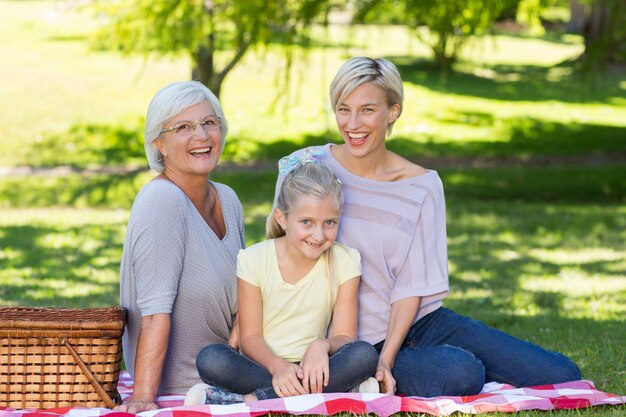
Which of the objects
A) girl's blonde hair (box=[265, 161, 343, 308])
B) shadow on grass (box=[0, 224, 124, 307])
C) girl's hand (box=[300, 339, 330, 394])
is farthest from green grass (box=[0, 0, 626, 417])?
girl's blonde hair (box=[265, 161, 343, 308])

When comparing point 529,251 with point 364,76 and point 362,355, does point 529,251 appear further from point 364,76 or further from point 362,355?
point 362,355

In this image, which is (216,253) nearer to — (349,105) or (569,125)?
(349,105)

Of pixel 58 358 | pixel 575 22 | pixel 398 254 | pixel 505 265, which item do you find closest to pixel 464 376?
pixel 398 254

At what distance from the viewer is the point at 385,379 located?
13.5ft

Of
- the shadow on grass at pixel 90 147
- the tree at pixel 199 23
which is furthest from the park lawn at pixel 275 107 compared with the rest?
the tree at pixel 199 23

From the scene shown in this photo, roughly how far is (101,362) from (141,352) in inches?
6.5

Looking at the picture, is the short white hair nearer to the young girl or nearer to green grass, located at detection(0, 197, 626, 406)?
the young girl

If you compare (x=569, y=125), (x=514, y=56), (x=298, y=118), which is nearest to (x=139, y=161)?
(x=298, y=118)

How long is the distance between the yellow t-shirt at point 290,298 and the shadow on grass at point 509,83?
19.9 metres

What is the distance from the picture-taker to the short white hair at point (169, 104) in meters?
4.20

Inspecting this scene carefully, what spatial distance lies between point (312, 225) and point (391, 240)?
1.59 ft

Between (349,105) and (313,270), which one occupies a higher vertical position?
(349,105)

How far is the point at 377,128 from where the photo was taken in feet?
14.1

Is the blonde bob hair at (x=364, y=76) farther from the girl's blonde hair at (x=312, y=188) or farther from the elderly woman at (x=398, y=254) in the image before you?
the girl's blonde hair at (x=312, y=188)
